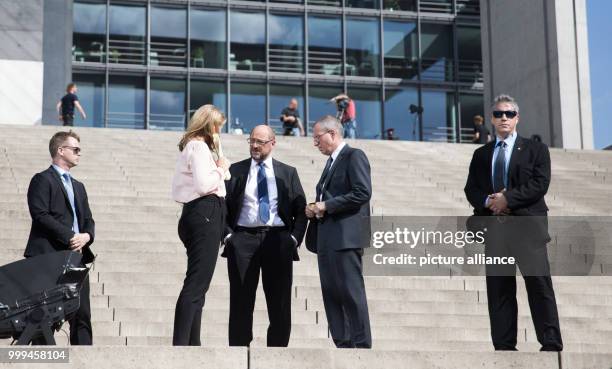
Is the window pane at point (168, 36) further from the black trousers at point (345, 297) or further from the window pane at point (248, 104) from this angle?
the black trousers at point (345, 297)

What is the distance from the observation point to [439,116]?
3181 centimetres

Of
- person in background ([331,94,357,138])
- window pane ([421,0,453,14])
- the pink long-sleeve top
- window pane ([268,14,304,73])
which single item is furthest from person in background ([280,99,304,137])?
the pink long-sleeve top

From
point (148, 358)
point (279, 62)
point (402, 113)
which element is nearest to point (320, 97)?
point (279, 62)

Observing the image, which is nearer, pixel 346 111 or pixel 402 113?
pixel 346 111

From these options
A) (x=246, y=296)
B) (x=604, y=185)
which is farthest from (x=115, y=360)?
(x=604, y=185)

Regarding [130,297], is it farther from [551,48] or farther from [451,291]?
[551,48]

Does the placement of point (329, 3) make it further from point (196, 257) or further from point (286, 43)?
point (196, 257)

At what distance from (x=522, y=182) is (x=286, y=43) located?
82.2ft

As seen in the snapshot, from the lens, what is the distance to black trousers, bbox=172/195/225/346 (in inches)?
243

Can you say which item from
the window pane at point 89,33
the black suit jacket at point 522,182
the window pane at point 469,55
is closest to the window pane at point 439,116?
the window pane at point 469,55

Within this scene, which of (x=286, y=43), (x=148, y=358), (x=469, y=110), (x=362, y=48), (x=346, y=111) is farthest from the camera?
(x=469, y=110)

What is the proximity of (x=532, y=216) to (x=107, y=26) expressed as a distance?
25340 mm

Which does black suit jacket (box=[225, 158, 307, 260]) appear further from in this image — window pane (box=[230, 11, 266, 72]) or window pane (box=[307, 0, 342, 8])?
window pane (box=[307, 0, 342, 8])

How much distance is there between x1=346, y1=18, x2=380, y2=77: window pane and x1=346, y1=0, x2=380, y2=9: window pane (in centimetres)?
43
